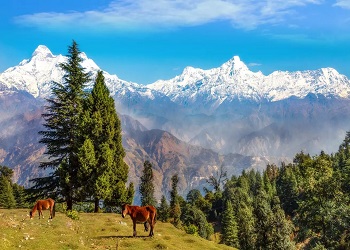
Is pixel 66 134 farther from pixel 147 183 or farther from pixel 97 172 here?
pixel 147 183

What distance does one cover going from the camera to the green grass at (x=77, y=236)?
29.6 metres

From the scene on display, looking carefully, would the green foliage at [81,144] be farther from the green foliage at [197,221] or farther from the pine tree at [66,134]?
the green foliage at [197,221]

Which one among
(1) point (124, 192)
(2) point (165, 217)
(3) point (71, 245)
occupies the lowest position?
(2) point (165, 217)

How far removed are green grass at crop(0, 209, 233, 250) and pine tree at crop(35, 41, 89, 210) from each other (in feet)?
38.9

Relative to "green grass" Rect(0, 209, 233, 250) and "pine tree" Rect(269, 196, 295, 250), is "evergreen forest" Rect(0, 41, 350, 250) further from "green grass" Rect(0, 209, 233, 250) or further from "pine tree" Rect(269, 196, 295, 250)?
"green grass" Rect(0, 209, 233, 250)

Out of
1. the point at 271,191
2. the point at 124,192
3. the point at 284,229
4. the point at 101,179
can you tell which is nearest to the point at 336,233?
the point at 284,229

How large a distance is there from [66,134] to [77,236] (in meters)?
23.7

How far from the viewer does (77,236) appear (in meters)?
34.1

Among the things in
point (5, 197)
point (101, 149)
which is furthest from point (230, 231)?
point (5, 197)

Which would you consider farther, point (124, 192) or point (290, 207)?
point (290, 207)

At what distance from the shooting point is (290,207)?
156375mm

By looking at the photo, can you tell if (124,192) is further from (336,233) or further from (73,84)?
(336,233)

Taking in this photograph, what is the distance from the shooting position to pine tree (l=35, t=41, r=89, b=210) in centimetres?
5334

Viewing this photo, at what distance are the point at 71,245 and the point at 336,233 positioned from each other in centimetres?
4328
